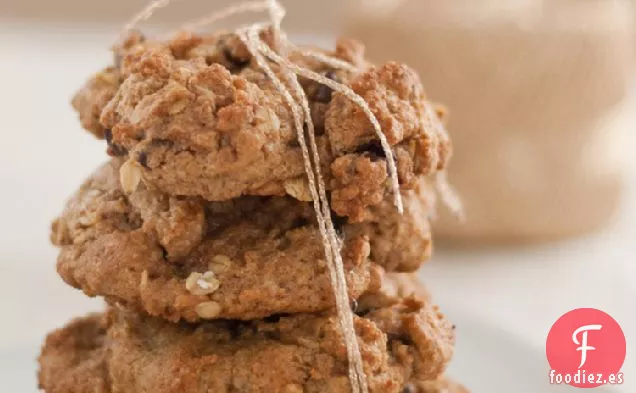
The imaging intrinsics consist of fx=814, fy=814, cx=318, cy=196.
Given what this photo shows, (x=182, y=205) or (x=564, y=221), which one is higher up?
(x=564, y=221)

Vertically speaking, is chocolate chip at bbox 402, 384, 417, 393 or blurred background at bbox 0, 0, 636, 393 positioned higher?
blurred background at bbox 0, 0, 636, 393

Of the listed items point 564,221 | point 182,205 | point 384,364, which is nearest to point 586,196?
point 564,221

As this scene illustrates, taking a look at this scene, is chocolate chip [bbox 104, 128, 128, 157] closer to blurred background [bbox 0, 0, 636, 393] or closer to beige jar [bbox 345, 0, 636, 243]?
blurred background [bbox 0, 0, 636, 393]

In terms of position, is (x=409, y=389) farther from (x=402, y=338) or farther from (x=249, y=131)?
(x=249, y=131)

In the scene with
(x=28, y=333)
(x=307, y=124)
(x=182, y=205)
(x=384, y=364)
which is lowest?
(x=28, y=333)

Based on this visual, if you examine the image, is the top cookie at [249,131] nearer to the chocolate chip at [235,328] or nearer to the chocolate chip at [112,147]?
the chocolate chip at [112,147]

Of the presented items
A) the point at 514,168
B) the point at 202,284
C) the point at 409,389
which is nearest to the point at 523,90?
the point at 514,168

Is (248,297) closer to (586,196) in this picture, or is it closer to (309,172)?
(309,172)

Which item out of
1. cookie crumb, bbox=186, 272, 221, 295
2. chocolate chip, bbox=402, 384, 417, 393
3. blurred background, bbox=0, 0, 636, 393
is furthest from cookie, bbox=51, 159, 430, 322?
blurred background, bbox=0, 0, 636, 393
